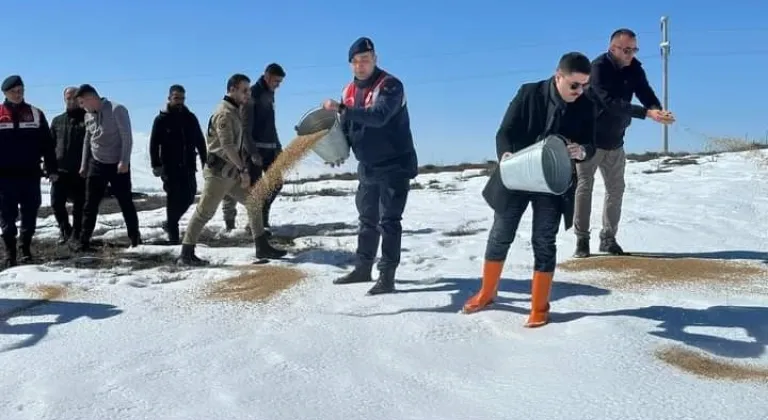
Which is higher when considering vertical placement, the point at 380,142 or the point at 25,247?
the point at 380,142

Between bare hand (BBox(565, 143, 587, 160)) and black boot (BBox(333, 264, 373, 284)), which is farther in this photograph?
black boot (BBox(333, 264, 373, 284))

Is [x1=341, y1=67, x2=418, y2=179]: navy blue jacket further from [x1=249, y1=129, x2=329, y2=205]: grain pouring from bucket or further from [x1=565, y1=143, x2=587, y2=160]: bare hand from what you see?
[x1=565, y1=143, x2=587, y2=160]: bare hand

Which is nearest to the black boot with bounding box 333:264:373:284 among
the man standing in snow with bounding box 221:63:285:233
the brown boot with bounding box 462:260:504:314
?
the brown boot with bounding box 462:260:504:314

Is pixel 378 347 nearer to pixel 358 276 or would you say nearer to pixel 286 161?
pixel 358 276

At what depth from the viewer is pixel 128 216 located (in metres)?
7.51

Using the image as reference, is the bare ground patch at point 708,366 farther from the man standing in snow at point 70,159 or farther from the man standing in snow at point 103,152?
the man standing in snow at point 70,159

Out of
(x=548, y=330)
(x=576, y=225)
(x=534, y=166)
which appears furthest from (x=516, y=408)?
(x=576, y=225)

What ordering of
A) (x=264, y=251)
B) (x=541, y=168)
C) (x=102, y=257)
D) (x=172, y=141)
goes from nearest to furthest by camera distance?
(x=541, y=168), (x=264, y=251), (x=102, y=257), (x=172, y=141)

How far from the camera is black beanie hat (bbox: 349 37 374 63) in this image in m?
4.92

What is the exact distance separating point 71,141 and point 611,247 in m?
5.59

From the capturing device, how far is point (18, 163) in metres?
6.56

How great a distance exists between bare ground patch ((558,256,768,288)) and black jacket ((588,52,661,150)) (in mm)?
933

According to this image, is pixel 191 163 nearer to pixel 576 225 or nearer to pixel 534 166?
pixel 576 225

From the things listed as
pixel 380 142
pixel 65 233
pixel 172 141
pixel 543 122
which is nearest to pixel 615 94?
pixel 543 122
